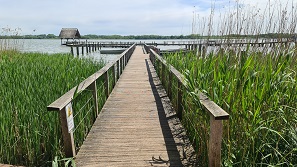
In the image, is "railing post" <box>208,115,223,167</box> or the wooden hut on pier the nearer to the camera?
"railing post" <box>208,115,223,167</box>

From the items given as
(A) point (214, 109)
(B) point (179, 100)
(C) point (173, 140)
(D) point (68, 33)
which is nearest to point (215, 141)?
(A) point (214, 109)

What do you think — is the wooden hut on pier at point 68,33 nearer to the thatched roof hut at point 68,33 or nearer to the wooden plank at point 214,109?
the thatched roof hut at point 68,33

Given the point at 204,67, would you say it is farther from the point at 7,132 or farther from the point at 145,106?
the point at 7,132

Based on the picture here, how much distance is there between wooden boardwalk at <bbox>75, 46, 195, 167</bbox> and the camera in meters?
2.42

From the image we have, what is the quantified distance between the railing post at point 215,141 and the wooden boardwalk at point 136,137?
497 mm

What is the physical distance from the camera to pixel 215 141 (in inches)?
71.4

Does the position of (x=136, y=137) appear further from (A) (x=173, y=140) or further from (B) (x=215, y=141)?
(B) (x=215, y=141)

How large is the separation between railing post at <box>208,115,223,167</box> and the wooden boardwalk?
0.50 metres

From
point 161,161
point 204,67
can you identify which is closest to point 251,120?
point 161,161

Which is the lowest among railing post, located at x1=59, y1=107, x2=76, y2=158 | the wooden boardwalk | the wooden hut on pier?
the wooden boardwalk

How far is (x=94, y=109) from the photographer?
12.4 ft

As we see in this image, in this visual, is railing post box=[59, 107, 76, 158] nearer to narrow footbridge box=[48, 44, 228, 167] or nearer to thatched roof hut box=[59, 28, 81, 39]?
narrow footbridge box=[48, 44, 228, 167]

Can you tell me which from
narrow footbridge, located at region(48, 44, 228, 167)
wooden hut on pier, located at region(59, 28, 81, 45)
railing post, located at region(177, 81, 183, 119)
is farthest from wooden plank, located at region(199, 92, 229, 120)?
wooden hut on pier, located at region(59, 28, 81, 45)

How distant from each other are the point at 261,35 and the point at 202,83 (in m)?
1.47
